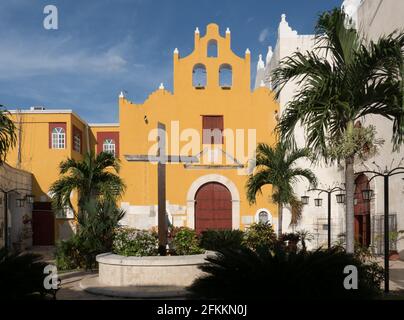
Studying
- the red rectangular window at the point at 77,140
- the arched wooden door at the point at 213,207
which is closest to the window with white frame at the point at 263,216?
the arched wooden door at the point at 213,207

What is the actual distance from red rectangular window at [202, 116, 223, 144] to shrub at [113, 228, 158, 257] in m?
11.8

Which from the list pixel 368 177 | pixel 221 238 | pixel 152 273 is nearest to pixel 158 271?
pixel 152 273

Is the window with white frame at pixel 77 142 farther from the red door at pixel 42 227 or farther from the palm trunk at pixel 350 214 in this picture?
the palm trunk at pixel 350 214

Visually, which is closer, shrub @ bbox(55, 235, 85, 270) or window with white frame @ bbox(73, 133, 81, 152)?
shrub @ bbox(55, 235, 85, 270)

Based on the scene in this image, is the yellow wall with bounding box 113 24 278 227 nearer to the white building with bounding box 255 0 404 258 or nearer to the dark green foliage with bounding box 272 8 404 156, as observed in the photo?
the white building with bounding box 255 0 404 258

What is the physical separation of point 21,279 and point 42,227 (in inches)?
734

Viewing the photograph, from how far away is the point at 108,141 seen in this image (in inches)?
1051

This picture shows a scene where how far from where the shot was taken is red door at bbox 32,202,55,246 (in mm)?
23438

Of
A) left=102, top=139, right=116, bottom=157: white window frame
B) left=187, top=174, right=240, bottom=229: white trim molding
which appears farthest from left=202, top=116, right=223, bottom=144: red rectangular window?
left=102, top=139, right=116, bottom=157: white window frame

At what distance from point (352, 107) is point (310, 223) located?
43.9ft

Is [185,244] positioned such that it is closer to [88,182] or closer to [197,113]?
[88,182]

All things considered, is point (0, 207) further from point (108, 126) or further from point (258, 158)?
point (258, 158)

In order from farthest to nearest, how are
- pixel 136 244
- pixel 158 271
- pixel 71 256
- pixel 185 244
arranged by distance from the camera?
pixel 71 256, pixel 185 244, pixel 136 244, pixel 158 271
